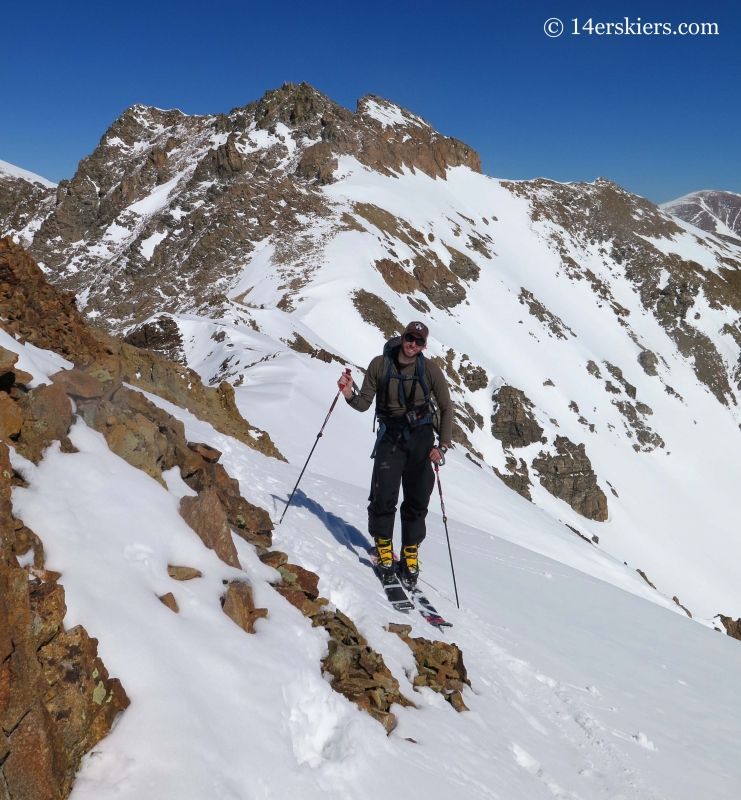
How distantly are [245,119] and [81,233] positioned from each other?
1090 inches

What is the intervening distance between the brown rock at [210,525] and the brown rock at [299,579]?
52 centimetres

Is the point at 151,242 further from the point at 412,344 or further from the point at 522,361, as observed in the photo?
the point at 412,344

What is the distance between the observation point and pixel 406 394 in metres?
6.11

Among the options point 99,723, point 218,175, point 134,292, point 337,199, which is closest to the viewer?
point 99,723

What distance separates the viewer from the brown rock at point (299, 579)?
4.48m

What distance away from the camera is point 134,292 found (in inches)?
2143

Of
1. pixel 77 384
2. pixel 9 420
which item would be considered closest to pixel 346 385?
pixel 77 384

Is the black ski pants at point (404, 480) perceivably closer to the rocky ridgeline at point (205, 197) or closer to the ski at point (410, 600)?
the ski at point (410, 600)

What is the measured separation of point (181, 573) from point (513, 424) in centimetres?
4556

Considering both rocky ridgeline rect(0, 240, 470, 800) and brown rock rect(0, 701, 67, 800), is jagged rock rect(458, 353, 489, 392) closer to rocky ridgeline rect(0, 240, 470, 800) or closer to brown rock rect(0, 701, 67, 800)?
rocky ridgeline rect(0, 240, 470, 800)

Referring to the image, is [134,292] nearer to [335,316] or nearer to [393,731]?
[335,316]

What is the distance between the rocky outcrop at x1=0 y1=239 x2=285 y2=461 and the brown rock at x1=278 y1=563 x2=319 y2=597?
2.57 meters

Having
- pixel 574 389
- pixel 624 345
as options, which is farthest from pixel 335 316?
pixel 624 345

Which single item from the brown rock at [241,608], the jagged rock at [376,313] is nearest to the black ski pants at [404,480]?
the brown rock at [241,608]
